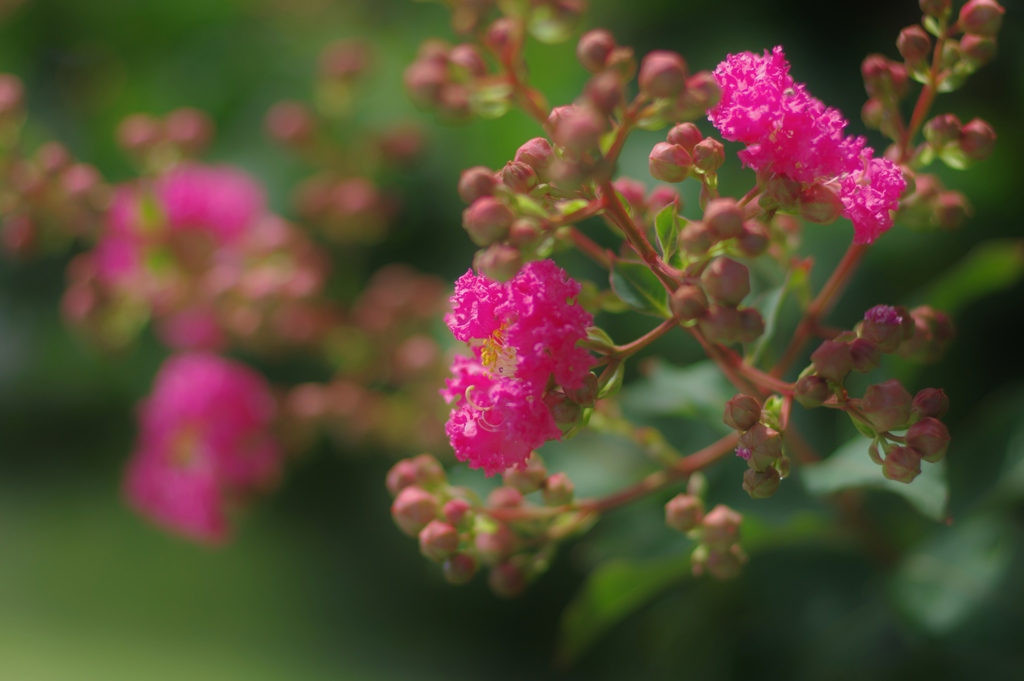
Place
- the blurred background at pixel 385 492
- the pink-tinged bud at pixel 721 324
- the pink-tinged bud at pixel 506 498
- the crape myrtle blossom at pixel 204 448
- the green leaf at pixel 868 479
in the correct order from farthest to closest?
1. the crape myrtle blossom at pixel 204 448
2. the blurred background at pixel 385 492
3. the pink-tinged bud at pixel 506 498
4. the green leaf at pixel 868 479
5. the pink-tinged bud at pixel 721 324

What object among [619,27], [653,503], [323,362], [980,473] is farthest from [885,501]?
[323,362]

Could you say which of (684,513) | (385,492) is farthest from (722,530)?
(385,492)

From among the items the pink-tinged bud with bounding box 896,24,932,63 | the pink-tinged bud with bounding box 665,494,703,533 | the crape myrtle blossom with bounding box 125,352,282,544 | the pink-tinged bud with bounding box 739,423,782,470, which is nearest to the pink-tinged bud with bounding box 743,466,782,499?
the pink-tinged bud with bounding box 739,423,782,470

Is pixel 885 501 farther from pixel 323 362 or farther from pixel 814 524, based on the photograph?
pixel 323 362

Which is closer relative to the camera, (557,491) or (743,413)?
(743,413)

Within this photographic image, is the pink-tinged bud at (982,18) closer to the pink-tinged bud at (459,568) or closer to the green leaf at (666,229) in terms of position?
the green leaf at (666,229)

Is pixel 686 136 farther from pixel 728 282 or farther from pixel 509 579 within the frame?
pixel 509 579

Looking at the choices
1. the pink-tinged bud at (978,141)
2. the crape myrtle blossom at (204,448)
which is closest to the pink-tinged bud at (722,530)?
the pink-tinged bud at (978,141)
